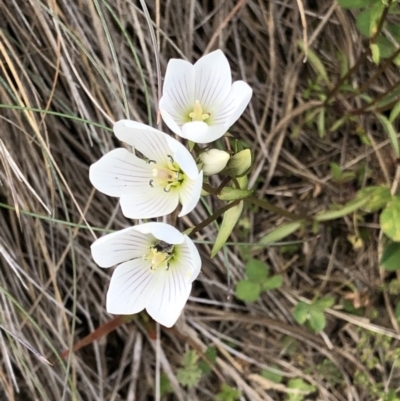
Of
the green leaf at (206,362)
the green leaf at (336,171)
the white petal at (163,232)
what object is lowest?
the green leaf at (206,362)

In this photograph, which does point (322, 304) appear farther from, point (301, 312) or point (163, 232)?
point (163, 232)

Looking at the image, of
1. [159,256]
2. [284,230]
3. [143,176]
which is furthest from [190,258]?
[284,230]

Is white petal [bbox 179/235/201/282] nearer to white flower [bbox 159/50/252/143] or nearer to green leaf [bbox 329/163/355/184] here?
white flower [bbox 159/50/252/143]

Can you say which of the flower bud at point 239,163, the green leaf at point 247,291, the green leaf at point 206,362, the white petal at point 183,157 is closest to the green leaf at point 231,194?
the flower bud at point 239,163

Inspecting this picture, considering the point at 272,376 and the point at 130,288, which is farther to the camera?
the point at 272,376

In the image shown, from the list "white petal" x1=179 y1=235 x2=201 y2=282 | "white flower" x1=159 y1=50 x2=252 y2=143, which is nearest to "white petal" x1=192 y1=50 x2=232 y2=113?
"white flower" x1=159 y1=50 x2=252 y2=143

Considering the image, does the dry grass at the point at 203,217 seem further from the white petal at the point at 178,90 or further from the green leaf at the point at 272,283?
the white petal at the point at 178,90
